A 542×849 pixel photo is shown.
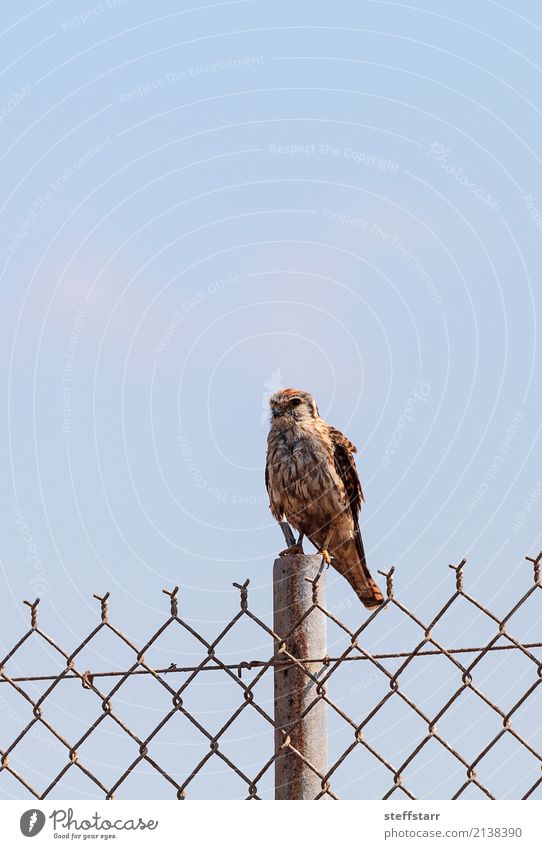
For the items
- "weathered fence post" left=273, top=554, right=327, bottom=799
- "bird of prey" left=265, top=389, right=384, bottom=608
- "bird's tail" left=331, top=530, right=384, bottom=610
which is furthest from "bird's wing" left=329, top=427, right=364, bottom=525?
"weathered fence post" left=273, top=554, right=327, bottom=799

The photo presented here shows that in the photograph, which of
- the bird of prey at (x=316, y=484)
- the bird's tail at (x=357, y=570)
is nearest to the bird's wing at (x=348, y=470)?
the bird of prey at (x=316, y=484)

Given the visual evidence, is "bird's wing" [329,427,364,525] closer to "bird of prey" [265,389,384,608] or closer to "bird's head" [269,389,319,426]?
"bird of prey" [265,389,384,608]

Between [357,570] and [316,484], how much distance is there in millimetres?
651

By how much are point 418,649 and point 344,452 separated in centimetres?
468

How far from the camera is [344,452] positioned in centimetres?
802

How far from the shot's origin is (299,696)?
3.60 metres

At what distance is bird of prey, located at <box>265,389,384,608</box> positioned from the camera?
7.71 m

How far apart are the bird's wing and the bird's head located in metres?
0.22

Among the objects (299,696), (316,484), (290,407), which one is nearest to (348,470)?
(316,484)

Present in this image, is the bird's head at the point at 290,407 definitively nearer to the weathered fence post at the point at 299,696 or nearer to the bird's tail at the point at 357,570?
the bird's tail at the point at 357,570

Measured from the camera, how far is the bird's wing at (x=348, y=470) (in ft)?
26.1

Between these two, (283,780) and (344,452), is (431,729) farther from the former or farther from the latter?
(344,452)
